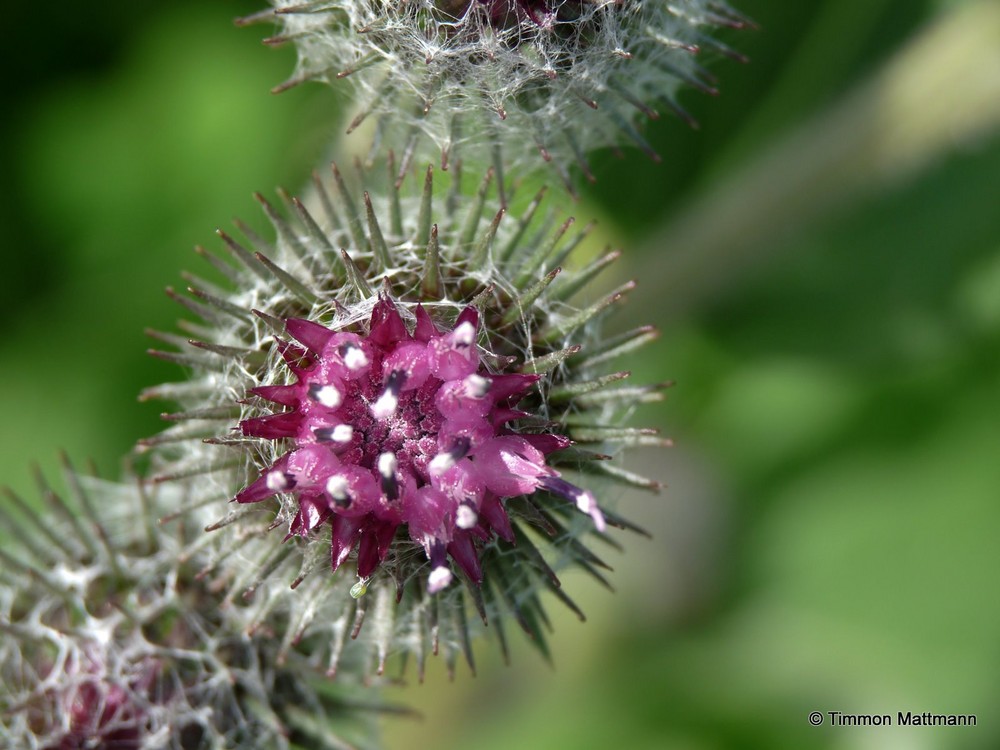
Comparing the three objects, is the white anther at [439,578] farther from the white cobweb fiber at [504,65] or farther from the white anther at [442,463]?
the white cobweb fiber at [504,65]

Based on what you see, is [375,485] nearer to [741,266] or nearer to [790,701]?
[741,266]

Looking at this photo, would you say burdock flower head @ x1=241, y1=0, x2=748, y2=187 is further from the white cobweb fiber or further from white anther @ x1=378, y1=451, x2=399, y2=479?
white anther @ x1=378, y1=451, x2=399, y2=479

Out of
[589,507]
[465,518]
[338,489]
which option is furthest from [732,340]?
[338,489]

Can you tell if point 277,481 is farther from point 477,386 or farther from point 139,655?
point 139,655

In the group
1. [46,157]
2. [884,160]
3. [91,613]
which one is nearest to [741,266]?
[884,160]

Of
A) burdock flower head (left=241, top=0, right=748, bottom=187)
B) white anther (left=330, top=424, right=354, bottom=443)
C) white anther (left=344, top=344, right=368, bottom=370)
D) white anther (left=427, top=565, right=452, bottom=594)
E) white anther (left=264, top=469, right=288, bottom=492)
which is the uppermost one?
burdock flower head (left=241, top=0, right=748, bottom=187)

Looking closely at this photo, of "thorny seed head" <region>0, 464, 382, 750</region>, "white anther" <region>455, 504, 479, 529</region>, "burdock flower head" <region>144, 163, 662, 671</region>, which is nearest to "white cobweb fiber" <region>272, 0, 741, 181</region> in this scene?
"burdock flower head" <region>144, 163, 662, 671</region>
